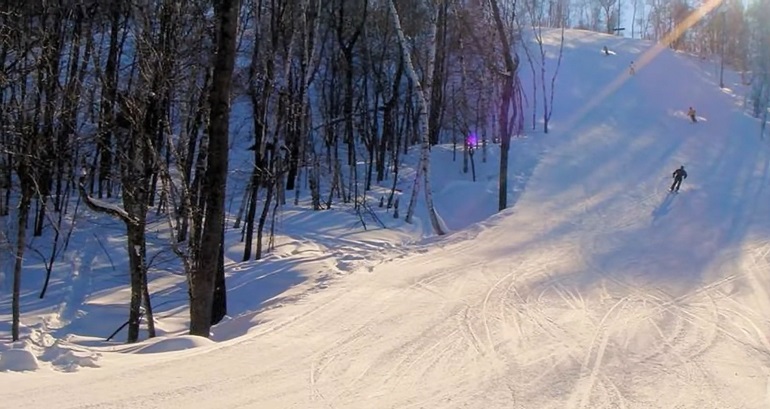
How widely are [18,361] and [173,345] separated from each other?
1729mm

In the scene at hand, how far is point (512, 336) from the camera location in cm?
865

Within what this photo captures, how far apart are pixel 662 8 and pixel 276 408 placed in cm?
9034

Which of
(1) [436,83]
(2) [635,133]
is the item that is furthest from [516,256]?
(2) [635,133]

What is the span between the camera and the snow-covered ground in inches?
245

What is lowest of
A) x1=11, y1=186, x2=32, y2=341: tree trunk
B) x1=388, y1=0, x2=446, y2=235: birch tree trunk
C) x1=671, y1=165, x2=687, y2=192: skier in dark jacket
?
x1=11, y1=186, x2=32, y2=341: tree trunk

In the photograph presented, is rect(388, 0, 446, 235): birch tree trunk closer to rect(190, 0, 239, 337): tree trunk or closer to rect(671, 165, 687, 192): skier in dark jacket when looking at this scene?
rect(190, 0, 239, 337): tree trunk

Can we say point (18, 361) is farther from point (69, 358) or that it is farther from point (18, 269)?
point (18, 269)

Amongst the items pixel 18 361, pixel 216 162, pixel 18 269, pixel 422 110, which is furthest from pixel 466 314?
pixel 422 110

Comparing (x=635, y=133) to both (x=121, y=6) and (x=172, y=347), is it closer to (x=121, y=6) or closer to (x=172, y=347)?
(x=121, y=6)

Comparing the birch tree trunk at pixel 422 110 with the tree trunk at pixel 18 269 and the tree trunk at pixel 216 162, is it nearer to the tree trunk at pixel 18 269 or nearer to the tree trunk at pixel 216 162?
the tree trunk at pixel 216 162

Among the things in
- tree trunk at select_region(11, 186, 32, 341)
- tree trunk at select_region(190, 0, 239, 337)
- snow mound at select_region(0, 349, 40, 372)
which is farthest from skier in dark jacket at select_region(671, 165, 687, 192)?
snow mound at select_region(0, 349, 40, 372)

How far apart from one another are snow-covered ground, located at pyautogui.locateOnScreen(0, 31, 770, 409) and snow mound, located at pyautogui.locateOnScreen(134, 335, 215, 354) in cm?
3

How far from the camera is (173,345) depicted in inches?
295

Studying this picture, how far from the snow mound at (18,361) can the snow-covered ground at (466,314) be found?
25mm
